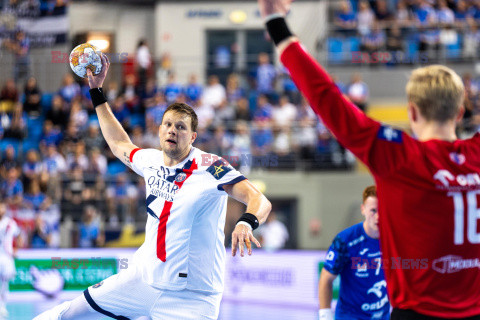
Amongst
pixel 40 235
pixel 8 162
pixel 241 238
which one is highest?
pixel 241 238

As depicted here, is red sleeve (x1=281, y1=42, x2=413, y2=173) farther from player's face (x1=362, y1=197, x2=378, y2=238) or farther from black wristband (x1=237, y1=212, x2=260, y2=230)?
player's face (x1=362, y1=197, x2=378, y2=238)

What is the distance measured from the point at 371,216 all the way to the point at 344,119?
9.77 ft

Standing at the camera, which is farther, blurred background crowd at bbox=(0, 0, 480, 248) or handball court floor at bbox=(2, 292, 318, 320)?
blurred background crowd at bbox=(0, 0, 480, 248)

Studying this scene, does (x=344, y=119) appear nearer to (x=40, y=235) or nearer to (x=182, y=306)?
(x=182, y=306)

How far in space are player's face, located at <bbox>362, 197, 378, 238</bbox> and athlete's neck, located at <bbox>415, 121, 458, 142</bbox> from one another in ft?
8.61

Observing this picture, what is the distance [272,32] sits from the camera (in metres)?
2.80

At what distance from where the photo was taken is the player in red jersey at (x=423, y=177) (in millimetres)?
2688

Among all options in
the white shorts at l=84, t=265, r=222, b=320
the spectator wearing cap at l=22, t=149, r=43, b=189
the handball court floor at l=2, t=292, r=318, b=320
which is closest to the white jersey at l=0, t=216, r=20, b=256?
the handball court floor at l=2, t=292, r=318, b=320

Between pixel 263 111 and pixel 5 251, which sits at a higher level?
pixel 263 111

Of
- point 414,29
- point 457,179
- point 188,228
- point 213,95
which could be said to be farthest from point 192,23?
point 457,179

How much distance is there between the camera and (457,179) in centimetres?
275

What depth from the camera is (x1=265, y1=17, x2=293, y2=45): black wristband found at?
9.11 feet

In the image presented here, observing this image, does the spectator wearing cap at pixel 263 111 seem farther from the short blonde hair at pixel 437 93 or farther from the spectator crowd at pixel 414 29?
the short blonde hair at pixel 437 93

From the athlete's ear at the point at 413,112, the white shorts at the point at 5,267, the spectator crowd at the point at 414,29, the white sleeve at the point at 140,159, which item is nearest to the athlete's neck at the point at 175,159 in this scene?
the white sleeve at the point at 140,159
